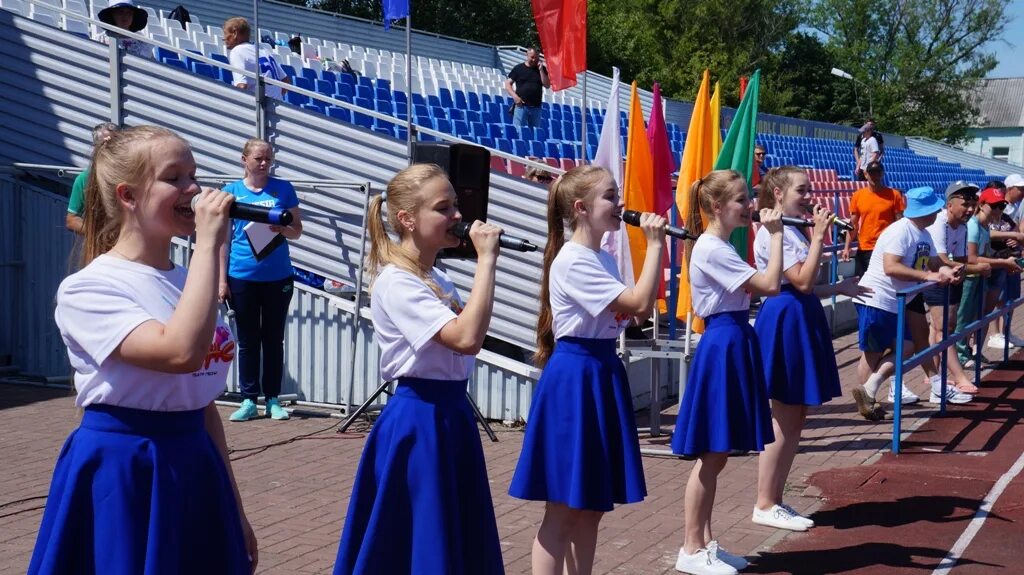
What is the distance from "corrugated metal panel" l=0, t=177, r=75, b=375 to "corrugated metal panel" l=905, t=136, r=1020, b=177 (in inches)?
1514

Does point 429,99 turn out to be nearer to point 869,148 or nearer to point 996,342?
point 869,148

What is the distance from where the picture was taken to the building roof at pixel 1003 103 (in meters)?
88.2

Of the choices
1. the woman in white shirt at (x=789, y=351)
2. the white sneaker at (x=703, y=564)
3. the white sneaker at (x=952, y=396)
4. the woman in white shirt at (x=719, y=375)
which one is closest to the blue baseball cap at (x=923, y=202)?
the white sneaker at (x=952, y=396)

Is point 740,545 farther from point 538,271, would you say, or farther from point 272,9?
point 272,9

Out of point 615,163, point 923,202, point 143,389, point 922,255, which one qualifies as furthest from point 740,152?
point 143,389

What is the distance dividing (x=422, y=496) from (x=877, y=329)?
645 centimetres

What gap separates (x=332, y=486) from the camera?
716 cm

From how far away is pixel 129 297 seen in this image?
9.42ft

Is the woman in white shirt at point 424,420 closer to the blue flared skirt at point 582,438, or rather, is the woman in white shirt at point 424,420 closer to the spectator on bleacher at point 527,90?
the blue flared skirt at point 582,438

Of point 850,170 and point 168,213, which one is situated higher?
point 850,170

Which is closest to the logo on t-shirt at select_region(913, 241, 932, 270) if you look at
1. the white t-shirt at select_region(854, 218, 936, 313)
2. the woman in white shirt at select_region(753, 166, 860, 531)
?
the white t-shirt at select_region(854, 218, 936, 313)

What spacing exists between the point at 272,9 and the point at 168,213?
28.1 m

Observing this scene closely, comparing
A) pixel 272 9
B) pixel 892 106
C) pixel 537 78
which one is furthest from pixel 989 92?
pixel 537 78

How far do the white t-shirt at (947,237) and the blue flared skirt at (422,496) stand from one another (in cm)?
718
